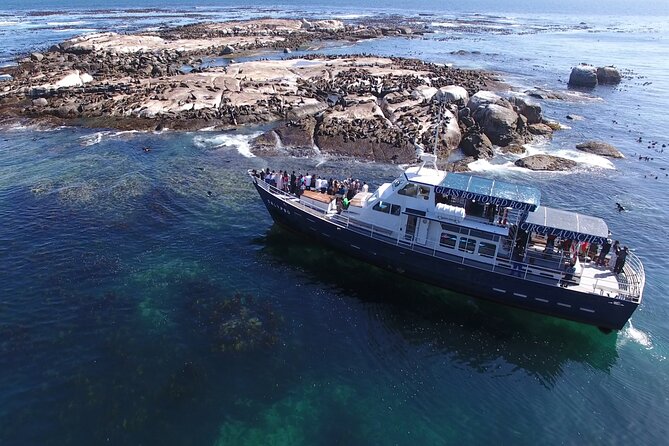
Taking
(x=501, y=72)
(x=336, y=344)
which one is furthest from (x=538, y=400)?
(x=501, y=72)

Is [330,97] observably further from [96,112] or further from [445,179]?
[445,179]

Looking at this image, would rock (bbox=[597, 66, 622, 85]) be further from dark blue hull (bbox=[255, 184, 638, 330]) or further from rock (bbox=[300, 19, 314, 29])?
rock (bbox=[300, 19, 314, 29])

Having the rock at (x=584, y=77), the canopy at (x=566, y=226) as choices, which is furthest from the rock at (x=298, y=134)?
the rock at (x=584, y=77)

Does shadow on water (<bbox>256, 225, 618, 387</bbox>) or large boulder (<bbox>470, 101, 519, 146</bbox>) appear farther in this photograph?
large boulder (<bbox>470, 101, 519, 146</bbox>)

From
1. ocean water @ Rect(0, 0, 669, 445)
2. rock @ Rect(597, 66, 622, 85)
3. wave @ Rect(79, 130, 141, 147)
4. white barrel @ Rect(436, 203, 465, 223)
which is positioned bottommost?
ocean water @ Rect(0, 0, 669, 445)

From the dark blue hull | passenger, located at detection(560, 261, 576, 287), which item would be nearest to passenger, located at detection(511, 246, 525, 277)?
the dark blue hull

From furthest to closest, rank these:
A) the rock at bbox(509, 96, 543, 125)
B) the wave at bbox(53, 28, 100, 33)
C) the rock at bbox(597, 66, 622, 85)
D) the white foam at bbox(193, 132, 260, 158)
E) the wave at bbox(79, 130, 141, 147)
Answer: the wave at bbox(53, 28, 100, 33)
the rock at bbox(597, 66, 622, 85)
the rock at bbox(509, 96, 543, 125)
the wave at bbox(79, 130, 141, 147)
the white foam at bbox(193, 132, 260, 158)

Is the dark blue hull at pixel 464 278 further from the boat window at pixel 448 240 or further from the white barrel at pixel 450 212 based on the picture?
the white barrel at pixel 450 212

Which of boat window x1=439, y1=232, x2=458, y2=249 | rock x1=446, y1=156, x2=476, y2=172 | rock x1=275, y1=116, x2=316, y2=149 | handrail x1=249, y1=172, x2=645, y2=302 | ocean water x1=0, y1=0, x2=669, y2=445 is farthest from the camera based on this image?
rock x1=275, y1=116, x2=316, y2=149
